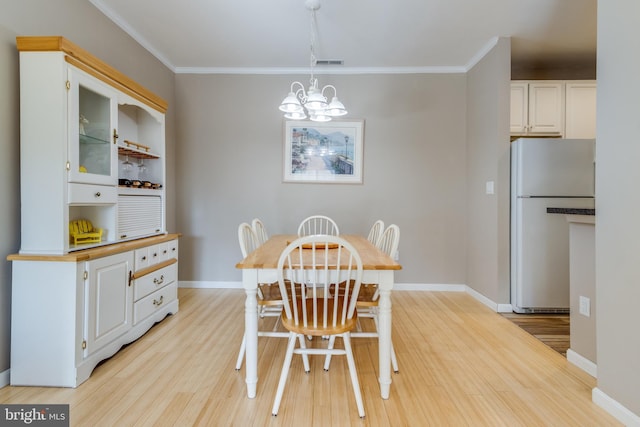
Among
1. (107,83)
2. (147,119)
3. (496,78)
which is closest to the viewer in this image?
(107,83)

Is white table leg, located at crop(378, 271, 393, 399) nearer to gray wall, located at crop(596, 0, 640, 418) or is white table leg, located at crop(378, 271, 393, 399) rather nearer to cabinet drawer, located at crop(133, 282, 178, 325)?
gray wall, located at crop(596, 0, 640, 418)

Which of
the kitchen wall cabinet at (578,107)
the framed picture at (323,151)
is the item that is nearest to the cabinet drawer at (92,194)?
the framed picture at (323,151)

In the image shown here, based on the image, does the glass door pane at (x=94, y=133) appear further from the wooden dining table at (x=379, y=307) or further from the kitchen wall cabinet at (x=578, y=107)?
the kitchen wall cabinet at (x=578, y=107)

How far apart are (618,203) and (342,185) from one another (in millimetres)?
2468

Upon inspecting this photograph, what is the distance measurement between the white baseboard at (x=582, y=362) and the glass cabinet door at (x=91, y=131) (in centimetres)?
325

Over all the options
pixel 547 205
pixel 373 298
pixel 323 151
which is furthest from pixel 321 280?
pixel 547 205

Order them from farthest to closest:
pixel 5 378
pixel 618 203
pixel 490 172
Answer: pixel 490 172 → pixel 5 378 → pixel 618 203

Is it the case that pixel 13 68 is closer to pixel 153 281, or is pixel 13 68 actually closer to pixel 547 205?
pixel 153 281

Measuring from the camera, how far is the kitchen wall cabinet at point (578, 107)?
329 centimetres

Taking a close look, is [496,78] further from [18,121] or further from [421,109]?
[18,121]

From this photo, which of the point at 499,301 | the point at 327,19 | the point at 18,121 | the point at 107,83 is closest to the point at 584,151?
the point at 499,301

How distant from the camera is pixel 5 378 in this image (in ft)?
5.50

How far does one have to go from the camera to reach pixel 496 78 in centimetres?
294

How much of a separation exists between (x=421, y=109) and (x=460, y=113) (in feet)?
1.51
